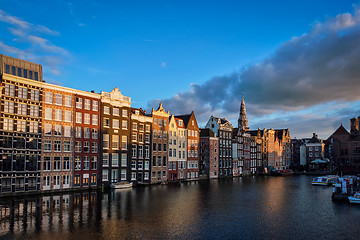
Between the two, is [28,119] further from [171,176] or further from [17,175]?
[171,176]

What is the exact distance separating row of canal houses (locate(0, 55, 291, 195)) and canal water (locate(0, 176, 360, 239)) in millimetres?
8488

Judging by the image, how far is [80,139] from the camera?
2817 inches

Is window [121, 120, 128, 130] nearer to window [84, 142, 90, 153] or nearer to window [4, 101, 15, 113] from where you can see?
window [84, 142, 90, 153]

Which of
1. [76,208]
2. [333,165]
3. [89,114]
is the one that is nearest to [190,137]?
[89,114]

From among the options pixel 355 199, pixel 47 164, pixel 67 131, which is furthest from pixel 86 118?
pixel 355 199

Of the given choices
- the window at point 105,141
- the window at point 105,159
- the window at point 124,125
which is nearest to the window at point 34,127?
the window at point 105,141

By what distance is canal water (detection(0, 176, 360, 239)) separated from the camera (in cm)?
3362

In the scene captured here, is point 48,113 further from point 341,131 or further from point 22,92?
point 341,131

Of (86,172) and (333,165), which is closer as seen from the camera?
(86,172)

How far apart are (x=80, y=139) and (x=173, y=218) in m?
38.1

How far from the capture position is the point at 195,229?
1419 inches

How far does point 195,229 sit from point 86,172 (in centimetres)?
4264

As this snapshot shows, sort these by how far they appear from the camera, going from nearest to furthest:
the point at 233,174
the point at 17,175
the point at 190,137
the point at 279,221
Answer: the point at 279,221, the point at 17,175, the point at 190,137, the point at 233,174

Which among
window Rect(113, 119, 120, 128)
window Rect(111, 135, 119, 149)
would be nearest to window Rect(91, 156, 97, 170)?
window Rect(111, 135, 119, 149)
